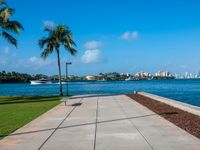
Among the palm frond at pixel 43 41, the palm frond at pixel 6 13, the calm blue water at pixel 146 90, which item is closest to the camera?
the palm frond at pixel 6 13


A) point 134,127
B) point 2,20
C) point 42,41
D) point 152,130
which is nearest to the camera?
point 152,130

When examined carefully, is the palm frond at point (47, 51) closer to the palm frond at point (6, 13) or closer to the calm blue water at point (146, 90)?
the palm frond at point (6, 13)

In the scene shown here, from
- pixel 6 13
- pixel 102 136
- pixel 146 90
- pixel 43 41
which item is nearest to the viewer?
pixel 102 136

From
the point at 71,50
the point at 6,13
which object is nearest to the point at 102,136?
the point at 6,13

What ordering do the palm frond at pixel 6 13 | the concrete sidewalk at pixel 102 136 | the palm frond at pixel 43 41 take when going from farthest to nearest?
the palm frond at pixel 43 41
the palm frond at pixel 6 13
the concrete sidewalk at pixel 102 136

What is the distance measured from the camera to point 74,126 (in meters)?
13.3

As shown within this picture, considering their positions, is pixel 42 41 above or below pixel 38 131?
above

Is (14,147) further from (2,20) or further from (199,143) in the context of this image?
(2,20)

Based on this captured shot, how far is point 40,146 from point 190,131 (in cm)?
520

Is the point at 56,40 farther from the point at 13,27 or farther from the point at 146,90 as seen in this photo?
the point at 146,90

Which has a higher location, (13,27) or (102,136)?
(13,27)

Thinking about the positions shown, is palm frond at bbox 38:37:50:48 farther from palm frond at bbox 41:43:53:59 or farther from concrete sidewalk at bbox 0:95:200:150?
concrete sidewalk at bbox 0:95:200:150

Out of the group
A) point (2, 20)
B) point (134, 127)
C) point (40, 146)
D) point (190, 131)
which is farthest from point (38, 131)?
point (2, 20)

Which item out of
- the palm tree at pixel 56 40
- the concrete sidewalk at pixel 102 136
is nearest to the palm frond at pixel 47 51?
the palm tree at pixel 56 40
